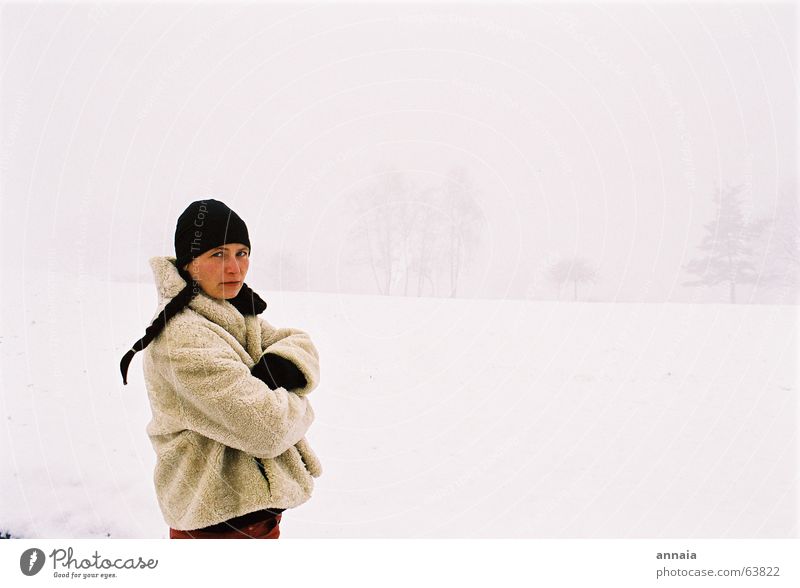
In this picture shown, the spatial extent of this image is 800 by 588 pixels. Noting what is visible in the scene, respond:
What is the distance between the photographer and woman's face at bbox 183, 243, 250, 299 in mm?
1613

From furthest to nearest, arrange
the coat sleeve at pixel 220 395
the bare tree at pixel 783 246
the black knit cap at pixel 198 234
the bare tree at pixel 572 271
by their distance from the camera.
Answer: the bare tree at pixel 572 271 < the bare tree at pixel 783 246 < the black knit cap at pixel 198 234 < the coat sleeve at pixel 220 395

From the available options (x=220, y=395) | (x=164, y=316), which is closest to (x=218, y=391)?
(x=220, y=395)

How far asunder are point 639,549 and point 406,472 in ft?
5.25

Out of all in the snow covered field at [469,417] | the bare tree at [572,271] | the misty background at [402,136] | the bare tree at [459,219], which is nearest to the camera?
the snow covered field at [469,417]

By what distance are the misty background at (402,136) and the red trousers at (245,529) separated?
192cm

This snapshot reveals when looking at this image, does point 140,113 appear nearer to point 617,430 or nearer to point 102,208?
point 102,208

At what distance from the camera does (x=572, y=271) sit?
580cm

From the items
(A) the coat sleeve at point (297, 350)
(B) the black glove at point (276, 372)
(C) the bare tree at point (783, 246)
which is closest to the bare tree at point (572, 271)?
(C) the bare tree at point (783, 246)

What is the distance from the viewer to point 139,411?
13.3 feet

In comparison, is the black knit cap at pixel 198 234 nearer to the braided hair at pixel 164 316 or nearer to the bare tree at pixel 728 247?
the braided hair at pixel 164 316

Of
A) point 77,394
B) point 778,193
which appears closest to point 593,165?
point 778,193

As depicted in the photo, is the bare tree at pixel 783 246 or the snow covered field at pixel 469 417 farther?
the bare tree at pixel 783 246

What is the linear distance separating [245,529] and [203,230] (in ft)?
3.44

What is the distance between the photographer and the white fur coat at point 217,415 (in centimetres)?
147
